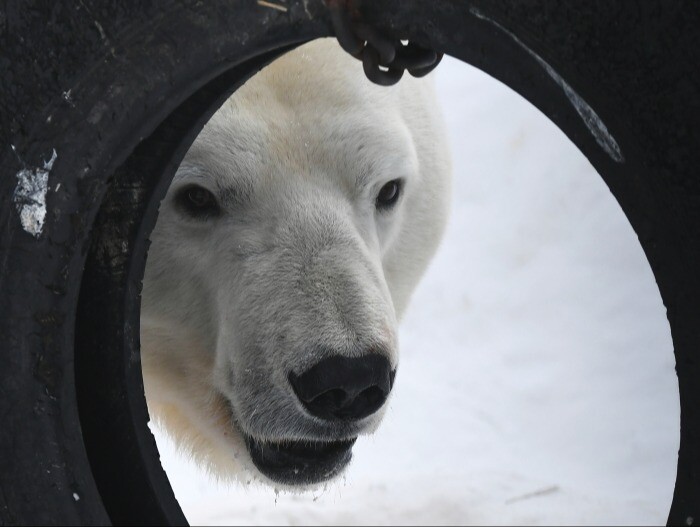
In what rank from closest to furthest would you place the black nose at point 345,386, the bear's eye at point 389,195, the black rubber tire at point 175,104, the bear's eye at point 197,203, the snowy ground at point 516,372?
the black rubber tire at point 175,104
the black nose at point 345,386
the bear's eye at point 197,203
the bear's eye at point 389,195
the snowy ground at point 516,372

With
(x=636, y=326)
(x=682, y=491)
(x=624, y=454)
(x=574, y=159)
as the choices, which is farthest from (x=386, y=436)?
(x=682, y=491)

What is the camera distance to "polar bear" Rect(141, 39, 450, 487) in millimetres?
1987

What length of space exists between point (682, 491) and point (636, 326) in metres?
4.61

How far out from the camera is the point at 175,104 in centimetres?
132

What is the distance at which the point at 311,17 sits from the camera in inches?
50.1

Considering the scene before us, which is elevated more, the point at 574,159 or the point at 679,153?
the point at 574,159

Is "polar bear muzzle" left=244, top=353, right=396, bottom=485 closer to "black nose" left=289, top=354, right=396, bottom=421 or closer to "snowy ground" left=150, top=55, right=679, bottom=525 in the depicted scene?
"black nose" left=289, top=354, right=396, bottom=421

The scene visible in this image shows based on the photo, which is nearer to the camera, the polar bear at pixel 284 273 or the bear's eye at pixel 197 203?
the polar bear at pixel 284 273

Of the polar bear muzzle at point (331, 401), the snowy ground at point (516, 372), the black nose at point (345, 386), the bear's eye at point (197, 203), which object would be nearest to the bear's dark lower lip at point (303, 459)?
the polar bear muzzle at point (331, 401)

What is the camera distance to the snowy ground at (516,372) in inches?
163

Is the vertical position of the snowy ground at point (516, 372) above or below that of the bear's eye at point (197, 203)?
above

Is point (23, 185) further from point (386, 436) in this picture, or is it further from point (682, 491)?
point (386, 436)

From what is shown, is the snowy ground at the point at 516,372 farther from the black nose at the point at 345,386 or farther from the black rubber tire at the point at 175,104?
the black rubber tire at the point at 175,104

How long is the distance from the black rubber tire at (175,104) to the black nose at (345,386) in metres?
0.61
